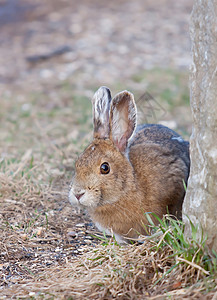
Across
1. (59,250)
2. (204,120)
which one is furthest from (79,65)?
(204,120)

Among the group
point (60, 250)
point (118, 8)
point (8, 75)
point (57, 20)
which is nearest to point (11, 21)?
point (57, 20)

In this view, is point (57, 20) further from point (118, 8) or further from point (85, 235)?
point (85, 235)

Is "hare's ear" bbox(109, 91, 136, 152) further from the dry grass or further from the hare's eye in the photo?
the dry grass

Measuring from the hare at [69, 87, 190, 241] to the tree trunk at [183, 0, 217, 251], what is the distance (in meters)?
0.91

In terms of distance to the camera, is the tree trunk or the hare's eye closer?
the tree trunk

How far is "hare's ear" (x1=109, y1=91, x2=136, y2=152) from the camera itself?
4.71 m

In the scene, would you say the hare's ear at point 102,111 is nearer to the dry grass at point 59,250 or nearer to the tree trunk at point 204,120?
the dry grass at point 59,250

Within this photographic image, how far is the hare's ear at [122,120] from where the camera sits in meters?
4.71

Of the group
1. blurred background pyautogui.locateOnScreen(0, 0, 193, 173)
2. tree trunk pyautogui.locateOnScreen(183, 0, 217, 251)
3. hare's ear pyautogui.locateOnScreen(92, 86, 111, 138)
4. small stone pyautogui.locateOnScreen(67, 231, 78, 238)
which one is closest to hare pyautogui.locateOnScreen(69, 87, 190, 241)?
hare's ear pyautogui.locateOnScreen(92, 86, 111, 138)

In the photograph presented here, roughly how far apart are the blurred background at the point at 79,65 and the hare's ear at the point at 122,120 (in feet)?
5.61

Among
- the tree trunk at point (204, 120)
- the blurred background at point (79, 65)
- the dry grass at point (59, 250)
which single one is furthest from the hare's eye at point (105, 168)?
the blurred background at point (79, 65)

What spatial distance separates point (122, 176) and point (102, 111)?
0.69m

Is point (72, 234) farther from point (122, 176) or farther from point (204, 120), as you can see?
point (204, 120)

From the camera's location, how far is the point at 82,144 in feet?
23.8
